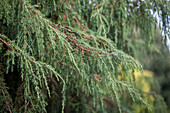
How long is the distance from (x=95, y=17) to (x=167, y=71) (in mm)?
10320

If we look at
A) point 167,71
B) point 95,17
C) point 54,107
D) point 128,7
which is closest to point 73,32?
point 95,17

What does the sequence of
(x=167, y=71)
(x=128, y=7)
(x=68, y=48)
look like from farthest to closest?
(x=167, y=71) → (x=128, y=7) → (x=68, y=48)

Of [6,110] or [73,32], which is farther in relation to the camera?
[73,32]

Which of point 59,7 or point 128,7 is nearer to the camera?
point 59,7

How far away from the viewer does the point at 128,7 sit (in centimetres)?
201

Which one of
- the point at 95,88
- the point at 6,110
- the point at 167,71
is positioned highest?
the point at 95,88

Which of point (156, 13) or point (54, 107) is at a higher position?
point (156, 13)

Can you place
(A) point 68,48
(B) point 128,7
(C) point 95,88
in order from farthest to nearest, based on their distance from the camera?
(B) point 128,7 → (C) point 95,88 → (A) point 68,48

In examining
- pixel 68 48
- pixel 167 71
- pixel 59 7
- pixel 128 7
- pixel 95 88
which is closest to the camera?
pixel 68 48

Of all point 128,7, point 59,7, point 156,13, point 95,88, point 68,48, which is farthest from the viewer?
point 128,7

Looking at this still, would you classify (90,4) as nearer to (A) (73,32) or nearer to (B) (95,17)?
(B) (95,17)

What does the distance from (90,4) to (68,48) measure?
2.66 feet

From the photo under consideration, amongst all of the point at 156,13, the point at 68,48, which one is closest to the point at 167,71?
the point at 156,13

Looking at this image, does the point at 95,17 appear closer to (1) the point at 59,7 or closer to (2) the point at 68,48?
(1) the point at 59,7
